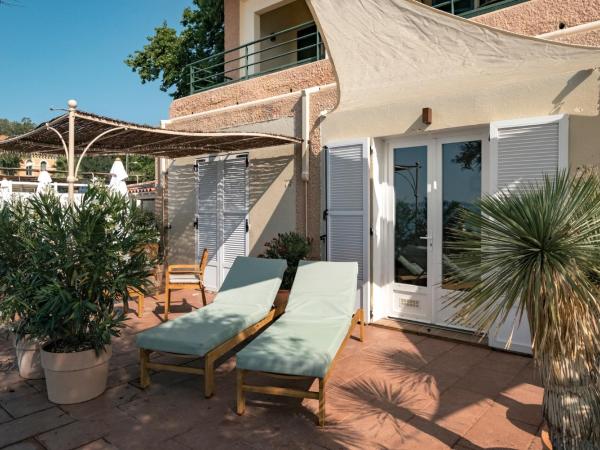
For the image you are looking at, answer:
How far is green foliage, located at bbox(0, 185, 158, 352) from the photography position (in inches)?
157

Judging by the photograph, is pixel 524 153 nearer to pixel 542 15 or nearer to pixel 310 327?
pixel 542 15

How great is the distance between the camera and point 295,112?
7812 mm

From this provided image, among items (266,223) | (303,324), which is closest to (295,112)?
(266,223)

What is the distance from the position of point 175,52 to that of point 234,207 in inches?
525

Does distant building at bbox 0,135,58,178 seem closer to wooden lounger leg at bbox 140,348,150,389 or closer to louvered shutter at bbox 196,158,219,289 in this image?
louvered shutter at bbox 196,158,219,289

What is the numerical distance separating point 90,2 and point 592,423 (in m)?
6.73

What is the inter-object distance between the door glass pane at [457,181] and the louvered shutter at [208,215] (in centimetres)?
495

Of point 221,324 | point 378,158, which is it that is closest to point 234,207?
point 378,158

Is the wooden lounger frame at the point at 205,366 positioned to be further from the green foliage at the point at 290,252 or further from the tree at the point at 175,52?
the tree at the point at 175,52

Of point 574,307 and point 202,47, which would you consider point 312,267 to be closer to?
point 574,307

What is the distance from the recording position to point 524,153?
5.09m

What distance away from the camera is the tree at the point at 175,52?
18344 millimetres

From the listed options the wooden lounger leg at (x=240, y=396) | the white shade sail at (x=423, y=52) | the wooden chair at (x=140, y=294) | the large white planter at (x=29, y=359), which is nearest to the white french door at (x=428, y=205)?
the white shade sail at (x=423, y=52)

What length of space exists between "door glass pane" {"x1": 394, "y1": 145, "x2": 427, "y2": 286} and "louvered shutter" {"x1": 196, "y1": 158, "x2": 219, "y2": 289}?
4205 millimetres
